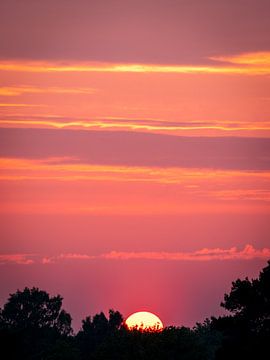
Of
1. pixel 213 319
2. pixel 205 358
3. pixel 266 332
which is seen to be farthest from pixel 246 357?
pixel 205 358

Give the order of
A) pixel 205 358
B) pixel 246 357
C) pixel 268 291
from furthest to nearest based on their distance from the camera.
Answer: pixel 205 358 → pixel 268 291 → pixel 246 357

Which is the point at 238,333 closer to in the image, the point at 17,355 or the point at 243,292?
the point at 243,292

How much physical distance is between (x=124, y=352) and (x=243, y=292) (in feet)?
197

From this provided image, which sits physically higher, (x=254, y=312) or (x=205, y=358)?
(x=205, y=358)

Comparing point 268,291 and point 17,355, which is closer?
point 268,291

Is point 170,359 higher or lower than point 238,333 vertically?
higher

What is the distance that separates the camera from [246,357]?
13125cm

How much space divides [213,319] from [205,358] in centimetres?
5180

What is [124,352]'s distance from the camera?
199875 millimetres

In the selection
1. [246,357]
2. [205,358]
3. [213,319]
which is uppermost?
[205,358]

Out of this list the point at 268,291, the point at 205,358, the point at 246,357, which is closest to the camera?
the point at 246,357

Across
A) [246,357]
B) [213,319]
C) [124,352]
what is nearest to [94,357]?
[124,352]

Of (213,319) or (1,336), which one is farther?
(1,336)

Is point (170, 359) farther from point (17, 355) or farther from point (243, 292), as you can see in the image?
point (243, 292)
